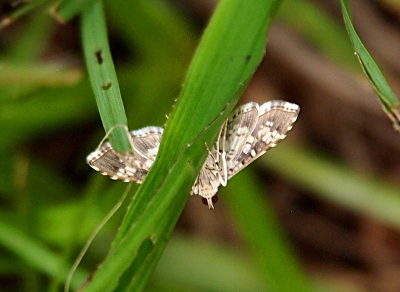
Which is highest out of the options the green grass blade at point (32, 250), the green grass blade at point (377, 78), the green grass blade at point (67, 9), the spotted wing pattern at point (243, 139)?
the green grass blade at point (377, 78)

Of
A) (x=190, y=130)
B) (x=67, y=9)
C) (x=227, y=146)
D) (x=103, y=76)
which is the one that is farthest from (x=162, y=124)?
(x=190, y=130)

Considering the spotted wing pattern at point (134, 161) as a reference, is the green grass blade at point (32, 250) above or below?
below

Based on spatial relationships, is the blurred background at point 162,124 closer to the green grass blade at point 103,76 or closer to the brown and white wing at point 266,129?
the green grass blade at point 103,76

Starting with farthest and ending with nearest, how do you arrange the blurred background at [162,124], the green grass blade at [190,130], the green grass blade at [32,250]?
the blurred background at [162,124], the green grass blade at [32,250], the green grass blade at [190,130]

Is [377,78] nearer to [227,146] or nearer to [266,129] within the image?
[266,129]

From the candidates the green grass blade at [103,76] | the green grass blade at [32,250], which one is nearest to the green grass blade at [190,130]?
the green grass blade at [103,76]

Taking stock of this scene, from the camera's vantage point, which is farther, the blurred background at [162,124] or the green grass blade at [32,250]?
the blurred background at [162,124]

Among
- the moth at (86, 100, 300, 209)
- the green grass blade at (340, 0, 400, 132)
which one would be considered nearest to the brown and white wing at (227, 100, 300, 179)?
the moth at (86, 100, 300, 209)

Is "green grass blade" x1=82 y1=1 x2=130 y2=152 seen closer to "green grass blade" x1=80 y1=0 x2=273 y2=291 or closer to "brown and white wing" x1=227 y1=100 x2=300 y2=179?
"green grass blade" x1=80 y1=0 x2=273 y2=291
